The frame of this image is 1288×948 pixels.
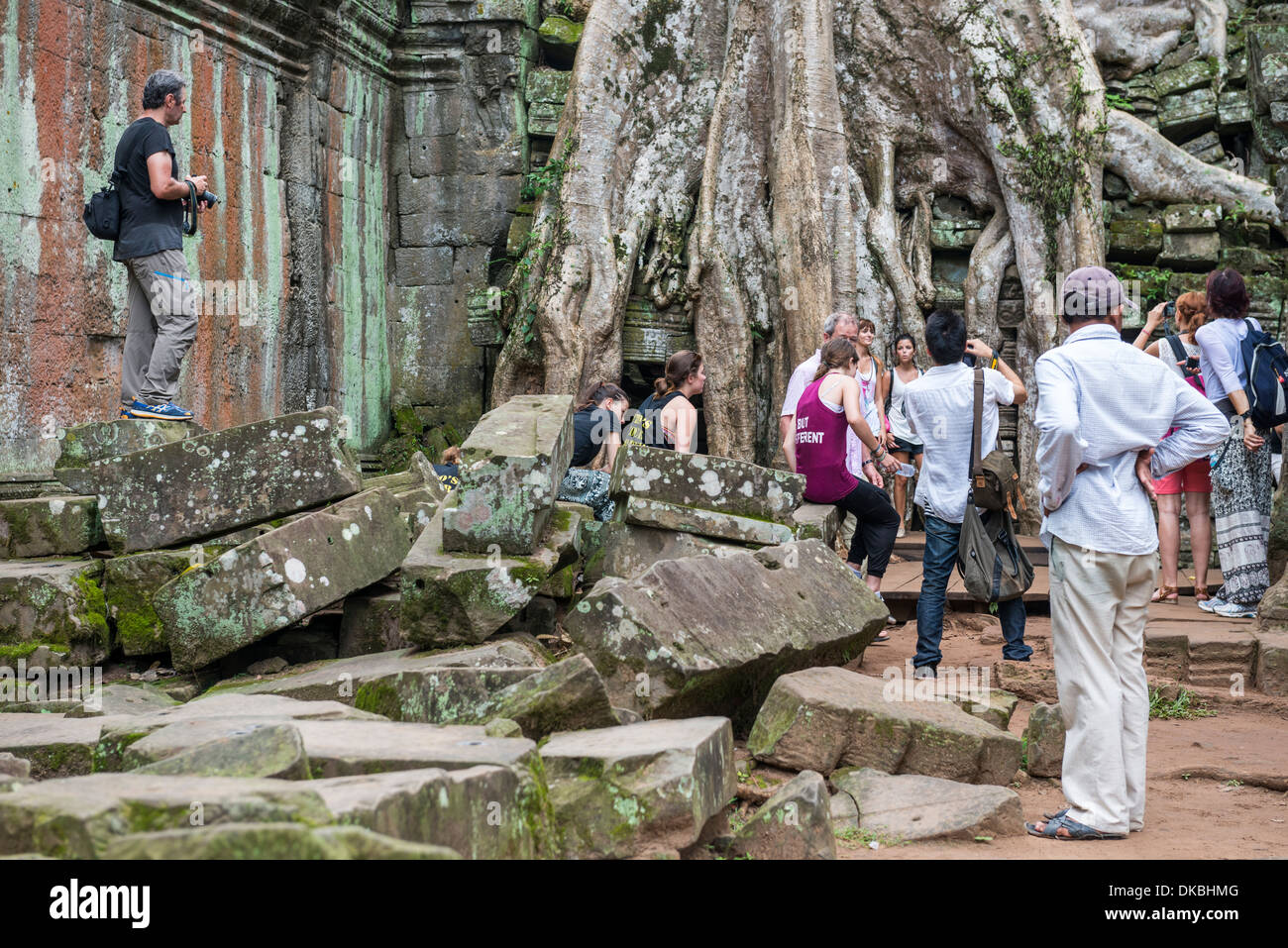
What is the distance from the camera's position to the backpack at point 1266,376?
20.4 ft

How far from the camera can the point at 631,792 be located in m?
3.05

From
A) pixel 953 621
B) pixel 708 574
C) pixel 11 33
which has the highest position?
pixel 11 33

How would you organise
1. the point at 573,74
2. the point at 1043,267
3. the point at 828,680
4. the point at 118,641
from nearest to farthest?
the point at 828,680, the point at 118,641, the point at 1043,267, the point at 573,74

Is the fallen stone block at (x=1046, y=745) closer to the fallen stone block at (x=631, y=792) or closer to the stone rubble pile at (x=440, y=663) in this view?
the stone rubble pile at (x=440, y=663)

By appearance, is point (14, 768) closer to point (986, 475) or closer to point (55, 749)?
point (55, 749)

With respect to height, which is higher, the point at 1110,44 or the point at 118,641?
the point at 1110,44

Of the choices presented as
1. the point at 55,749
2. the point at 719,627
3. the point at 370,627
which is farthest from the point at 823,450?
the point at 55,749

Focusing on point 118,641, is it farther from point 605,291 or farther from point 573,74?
point 573,74

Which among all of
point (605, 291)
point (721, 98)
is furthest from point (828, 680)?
point (721, 98)

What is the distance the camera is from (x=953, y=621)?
22.8 ft

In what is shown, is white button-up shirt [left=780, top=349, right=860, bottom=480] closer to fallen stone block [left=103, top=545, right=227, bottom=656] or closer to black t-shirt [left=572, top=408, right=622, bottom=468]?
black t-shirt [left=572, top=408, right=622, bottom=468]

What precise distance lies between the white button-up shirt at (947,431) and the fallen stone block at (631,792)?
245 centimetres

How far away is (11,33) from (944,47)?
6555 millimetres

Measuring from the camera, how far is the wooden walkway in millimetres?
7012
